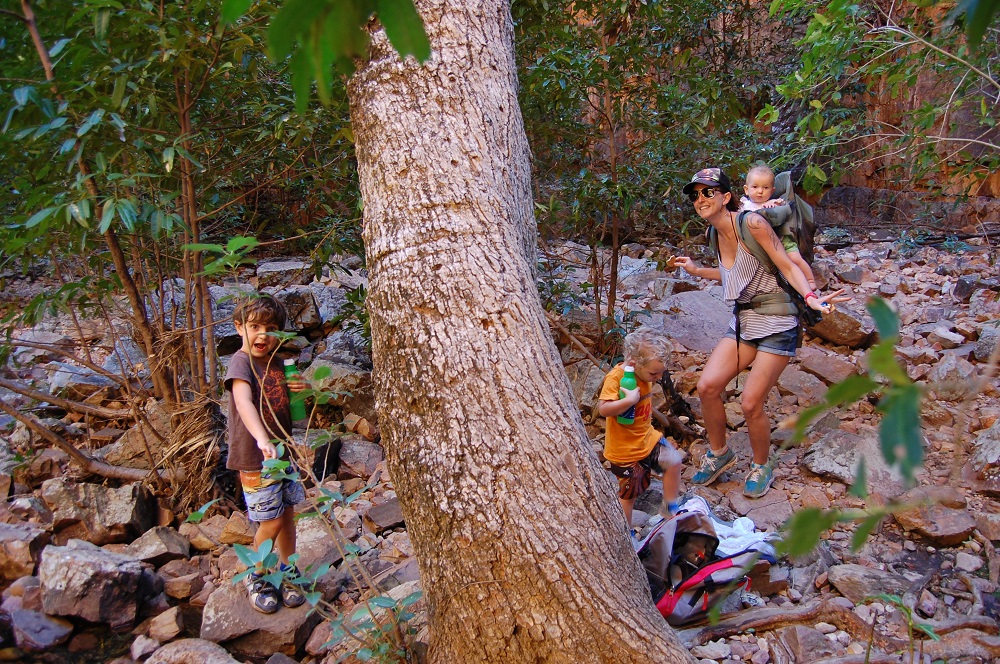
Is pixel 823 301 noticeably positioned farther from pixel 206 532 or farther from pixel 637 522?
pixel 206 532

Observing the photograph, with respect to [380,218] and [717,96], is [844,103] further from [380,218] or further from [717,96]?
[380,218]

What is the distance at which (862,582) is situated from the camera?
2.76m

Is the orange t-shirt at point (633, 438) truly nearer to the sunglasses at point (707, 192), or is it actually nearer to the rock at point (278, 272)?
the sunglasses at point (707, 192)

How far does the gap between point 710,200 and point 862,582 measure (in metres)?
1.87

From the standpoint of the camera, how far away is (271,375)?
10.4ft

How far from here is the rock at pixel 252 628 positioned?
2.90 m

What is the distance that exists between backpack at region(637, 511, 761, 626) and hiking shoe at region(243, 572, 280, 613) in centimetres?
159

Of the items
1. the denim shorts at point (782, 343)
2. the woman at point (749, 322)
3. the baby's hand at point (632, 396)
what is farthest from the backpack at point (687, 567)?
the denim shorts at point (782, 343)

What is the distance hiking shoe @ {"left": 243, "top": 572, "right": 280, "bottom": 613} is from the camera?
2992 millimetres

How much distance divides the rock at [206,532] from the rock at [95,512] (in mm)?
268

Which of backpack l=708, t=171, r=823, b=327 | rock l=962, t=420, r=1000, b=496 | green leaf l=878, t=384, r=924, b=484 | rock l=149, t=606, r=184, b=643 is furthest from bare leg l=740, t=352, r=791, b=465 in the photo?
green leaf l=878, t=384, r=924, b=484

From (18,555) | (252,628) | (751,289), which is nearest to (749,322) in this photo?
(751,289)

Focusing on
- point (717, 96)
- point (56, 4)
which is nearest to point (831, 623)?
point (717, 96)

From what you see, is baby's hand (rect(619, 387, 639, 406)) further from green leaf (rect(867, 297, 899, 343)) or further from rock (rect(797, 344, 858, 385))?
rock (rect(797, 344, 858, 385))
